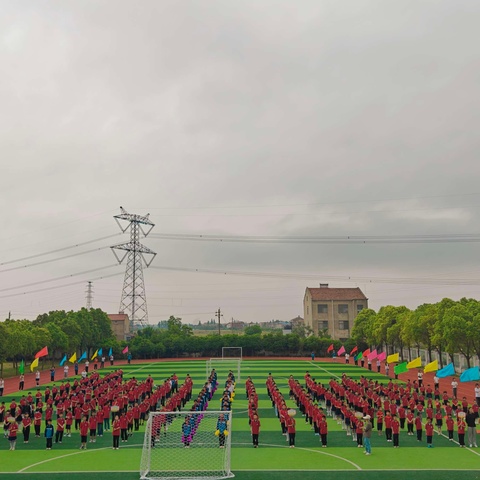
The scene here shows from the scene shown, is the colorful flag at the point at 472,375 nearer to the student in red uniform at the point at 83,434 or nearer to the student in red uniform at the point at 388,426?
the student in red uniform at the point at 388,426

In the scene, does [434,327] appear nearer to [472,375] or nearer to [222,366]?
[472,375]

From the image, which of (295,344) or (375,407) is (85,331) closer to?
(295,344)

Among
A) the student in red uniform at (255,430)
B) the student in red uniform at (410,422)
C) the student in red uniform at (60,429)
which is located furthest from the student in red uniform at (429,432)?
the student in red uniform at (60,429)

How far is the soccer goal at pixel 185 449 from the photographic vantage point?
16844mm

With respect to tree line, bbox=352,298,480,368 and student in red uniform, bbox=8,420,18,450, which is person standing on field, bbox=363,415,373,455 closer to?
student in red uniform, bbox=8,420,18,450

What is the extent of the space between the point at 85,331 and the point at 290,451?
51.7 metres

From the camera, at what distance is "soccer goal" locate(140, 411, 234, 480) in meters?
16.8

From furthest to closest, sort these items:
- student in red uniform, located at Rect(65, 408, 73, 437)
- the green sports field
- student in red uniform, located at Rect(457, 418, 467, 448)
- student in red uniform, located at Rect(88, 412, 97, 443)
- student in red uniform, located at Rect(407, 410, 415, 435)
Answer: student in red uniform, located at Rect(65, 408, 73, 437), student in red uniform, located at Rect(407, 410, 415, 435), student in red uniform, located at Rect(88, 412, 97, 443), student in red uniform, located at Rect(457, 418, 467, 448), the green sports field

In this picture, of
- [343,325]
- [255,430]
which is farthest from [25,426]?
[343,325]

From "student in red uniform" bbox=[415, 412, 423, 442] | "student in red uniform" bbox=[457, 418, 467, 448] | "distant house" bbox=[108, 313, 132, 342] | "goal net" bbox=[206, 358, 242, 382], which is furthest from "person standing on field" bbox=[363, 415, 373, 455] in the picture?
"distant house" bbox=[108, 313, 132, 342]

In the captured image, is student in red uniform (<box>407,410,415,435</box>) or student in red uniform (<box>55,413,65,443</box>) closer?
student in red uniform (<box>55,413,65,443</box>)

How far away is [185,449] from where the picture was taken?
20.3m

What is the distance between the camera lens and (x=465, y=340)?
42406 millimetres

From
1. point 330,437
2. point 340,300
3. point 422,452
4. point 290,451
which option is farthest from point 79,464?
point 340,300
